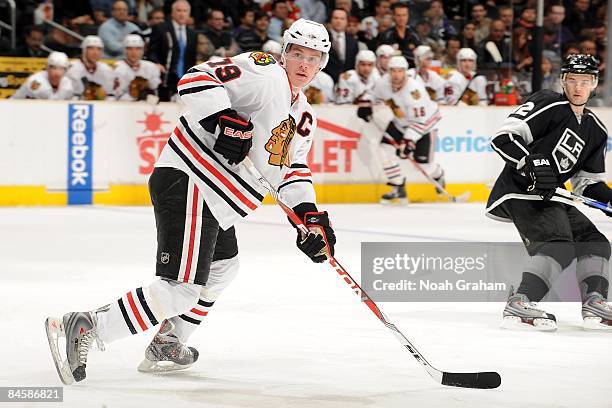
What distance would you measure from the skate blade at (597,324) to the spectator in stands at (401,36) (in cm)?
637

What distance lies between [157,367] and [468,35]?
7.93 meters

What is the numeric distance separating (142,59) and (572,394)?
6.86 m

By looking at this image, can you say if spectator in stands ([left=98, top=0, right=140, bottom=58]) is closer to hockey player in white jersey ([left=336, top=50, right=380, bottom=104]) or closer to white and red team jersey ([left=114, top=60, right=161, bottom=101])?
white and red team jersey ([left=114, top=60, right=161, bottom=101])

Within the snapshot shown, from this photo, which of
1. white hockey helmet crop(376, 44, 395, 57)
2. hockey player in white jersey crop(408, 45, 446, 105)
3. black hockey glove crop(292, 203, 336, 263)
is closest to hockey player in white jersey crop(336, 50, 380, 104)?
white hockey helmet crop(376, 44, 395, 57)

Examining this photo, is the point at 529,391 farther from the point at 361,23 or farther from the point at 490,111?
the point at 361,23

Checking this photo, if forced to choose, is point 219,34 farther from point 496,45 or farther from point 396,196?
point 496,45

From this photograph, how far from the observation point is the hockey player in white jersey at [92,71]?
9.24 m

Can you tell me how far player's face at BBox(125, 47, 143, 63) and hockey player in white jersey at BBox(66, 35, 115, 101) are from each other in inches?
7.3

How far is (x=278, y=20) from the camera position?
10.3 metres

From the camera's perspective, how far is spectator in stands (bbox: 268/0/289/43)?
10219mm

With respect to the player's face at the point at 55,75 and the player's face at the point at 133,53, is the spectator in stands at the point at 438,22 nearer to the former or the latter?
the player's face at the point at 133,53

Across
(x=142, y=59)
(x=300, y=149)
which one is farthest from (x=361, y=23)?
(x=300, y=149)

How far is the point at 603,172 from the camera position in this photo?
4.79 m

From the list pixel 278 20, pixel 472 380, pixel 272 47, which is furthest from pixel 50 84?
pixel 472 380
